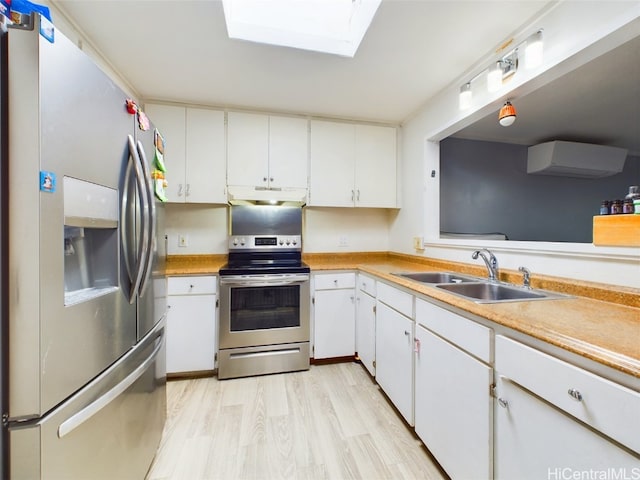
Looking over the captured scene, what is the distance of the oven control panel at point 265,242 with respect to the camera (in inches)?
98.8

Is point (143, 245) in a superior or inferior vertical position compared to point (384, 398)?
superior

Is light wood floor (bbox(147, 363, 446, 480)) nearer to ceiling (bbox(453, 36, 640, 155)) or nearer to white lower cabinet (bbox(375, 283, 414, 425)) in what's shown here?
white lower cabinet (bbox(375, 283, 414, 425))

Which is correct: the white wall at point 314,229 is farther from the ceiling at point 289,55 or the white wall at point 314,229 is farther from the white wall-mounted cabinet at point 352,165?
the ceiling at point 289,55

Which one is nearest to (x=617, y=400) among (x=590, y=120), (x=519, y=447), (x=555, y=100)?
(x=519, y=447)

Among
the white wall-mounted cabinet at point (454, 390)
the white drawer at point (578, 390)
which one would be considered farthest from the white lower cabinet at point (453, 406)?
the white drawer at point (578, 390)

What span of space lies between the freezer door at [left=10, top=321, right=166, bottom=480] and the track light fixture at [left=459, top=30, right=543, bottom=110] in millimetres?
2367

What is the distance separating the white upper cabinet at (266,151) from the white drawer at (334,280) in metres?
0.91

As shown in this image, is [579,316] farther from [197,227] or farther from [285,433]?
[197,227]

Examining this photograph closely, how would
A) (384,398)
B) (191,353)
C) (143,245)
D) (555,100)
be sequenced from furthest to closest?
1. (555,100)
2. (191,353)
3. (384,398)
4. (143,245)

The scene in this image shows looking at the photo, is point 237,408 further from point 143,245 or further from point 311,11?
point 311,11

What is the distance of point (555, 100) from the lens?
2348 millimetres

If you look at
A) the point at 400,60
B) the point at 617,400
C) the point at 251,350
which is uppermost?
the point at 400,60

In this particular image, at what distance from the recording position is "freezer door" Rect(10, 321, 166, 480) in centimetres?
65

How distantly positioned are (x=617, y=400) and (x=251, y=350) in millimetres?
2077
